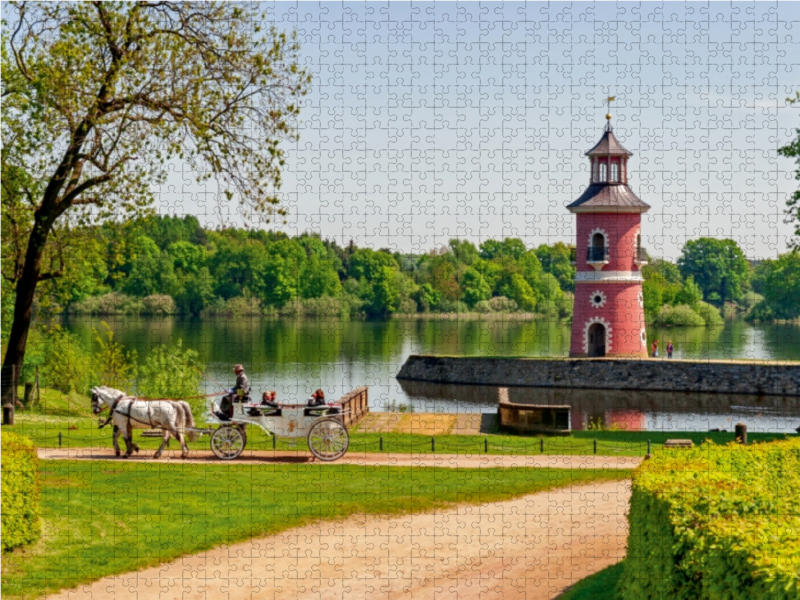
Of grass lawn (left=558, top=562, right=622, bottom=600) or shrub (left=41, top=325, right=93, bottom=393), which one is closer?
grass lawn (left=558, top=562, right=622, bottom=600)

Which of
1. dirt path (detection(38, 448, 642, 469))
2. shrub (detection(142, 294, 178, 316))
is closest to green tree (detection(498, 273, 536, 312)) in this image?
shrub (detection(142, 294, 178, 316))

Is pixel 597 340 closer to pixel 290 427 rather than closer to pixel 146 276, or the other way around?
pixel 146 276

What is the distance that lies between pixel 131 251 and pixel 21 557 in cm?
1602

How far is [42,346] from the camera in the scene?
35.5 meters

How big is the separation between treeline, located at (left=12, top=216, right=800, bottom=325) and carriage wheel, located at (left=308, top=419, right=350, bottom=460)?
566cm

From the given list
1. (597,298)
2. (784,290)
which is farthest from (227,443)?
(784,290)

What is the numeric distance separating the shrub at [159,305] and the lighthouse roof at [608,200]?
19.9 meters

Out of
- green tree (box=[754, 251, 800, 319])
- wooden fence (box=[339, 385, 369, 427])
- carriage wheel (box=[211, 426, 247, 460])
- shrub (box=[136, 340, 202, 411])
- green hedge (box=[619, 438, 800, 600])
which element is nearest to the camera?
green hedge (box=[619, 438, 800, 600])

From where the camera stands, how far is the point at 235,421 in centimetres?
2011

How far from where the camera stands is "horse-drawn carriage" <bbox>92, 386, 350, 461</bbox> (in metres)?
20.0

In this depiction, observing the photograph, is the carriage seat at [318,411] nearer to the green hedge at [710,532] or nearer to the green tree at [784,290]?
the green hedge at [710,532]

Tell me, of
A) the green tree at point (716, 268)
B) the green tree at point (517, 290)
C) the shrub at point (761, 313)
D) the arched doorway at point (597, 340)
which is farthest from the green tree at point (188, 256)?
the shrub at point (761, 313)

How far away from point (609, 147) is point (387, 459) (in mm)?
34248

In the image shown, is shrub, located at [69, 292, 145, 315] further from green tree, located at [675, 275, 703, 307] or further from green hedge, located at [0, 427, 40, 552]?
green hedge, located at [0, 427, 40, 552]
